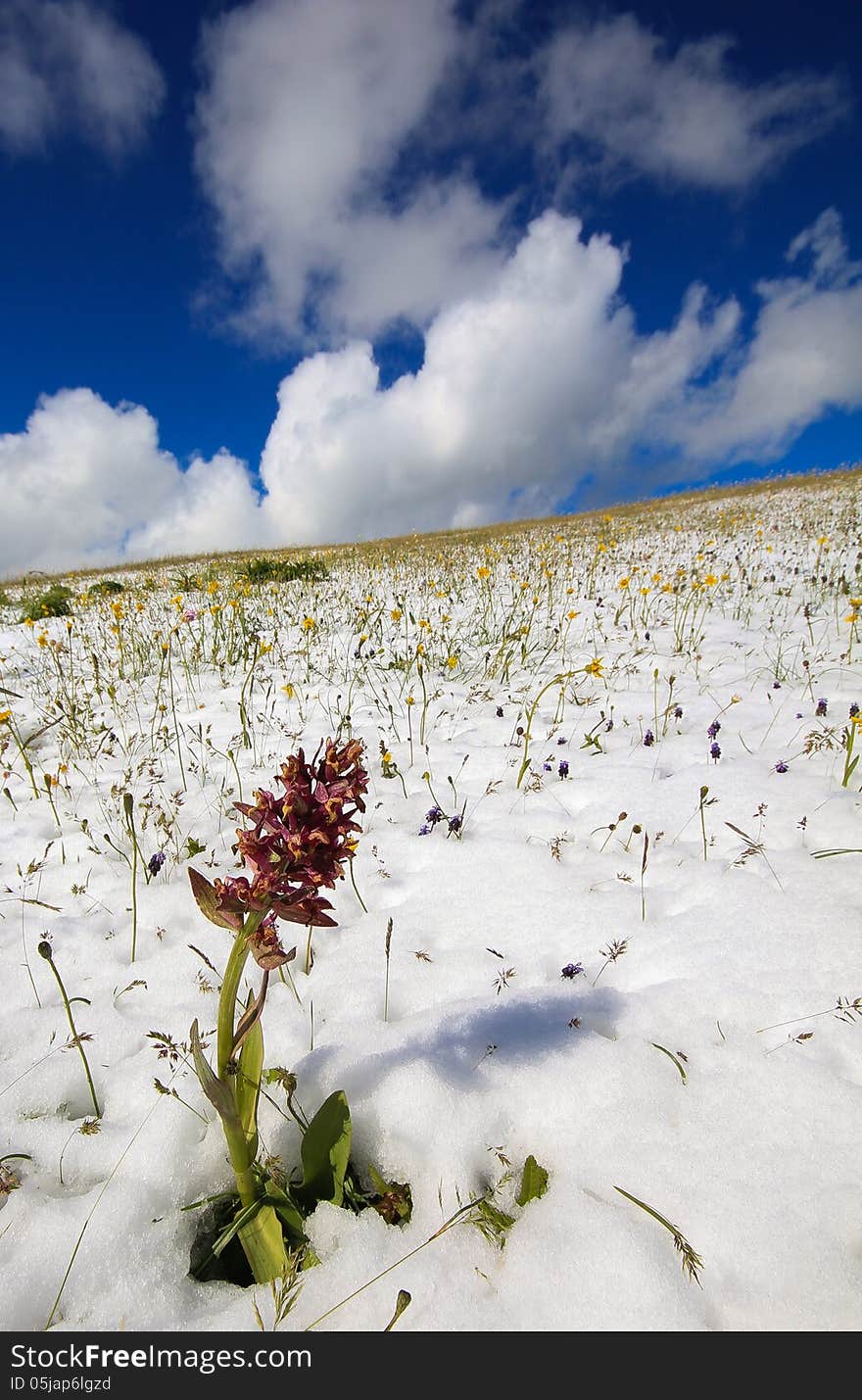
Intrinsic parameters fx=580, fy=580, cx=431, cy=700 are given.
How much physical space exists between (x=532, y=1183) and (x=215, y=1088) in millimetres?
812

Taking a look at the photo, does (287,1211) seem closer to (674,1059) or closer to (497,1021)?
(497,1021)

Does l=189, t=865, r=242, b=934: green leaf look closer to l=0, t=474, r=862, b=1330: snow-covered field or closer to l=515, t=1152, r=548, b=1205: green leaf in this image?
l=0, t=474, r=862, b=1330: snow-covered field

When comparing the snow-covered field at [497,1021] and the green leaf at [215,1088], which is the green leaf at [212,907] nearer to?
the green leaf at [215,1088]

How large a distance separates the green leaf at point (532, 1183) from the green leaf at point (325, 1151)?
→ 0.44m

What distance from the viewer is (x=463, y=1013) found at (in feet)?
6.09

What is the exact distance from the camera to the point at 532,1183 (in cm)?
140

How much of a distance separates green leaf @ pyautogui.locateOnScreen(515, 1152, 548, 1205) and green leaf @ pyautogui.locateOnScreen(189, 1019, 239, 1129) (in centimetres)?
70

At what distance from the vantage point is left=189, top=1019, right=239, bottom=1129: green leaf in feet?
3.65

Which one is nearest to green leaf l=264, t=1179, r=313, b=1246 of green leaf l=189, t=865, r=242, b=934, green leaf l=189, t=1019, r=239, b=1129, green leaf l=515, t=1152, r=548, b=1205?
green leaf l=189, t=1019, r=239, b=1129

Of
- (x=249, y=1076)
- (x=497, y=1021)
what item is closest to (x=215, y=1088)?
(x=249, y=1076)

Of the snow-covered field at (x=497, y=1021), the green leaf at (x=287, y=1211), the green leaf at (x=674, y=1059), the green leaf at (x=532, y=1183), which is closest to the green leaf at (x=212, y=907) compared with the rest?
the snow-covered field at (x=497, y=1021)


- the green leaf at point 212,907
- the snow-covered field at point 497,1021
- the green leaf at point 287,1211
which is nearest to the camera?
the green leaf at point 212,907

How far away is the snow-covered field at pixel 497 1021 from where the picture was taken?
4.13 feet
